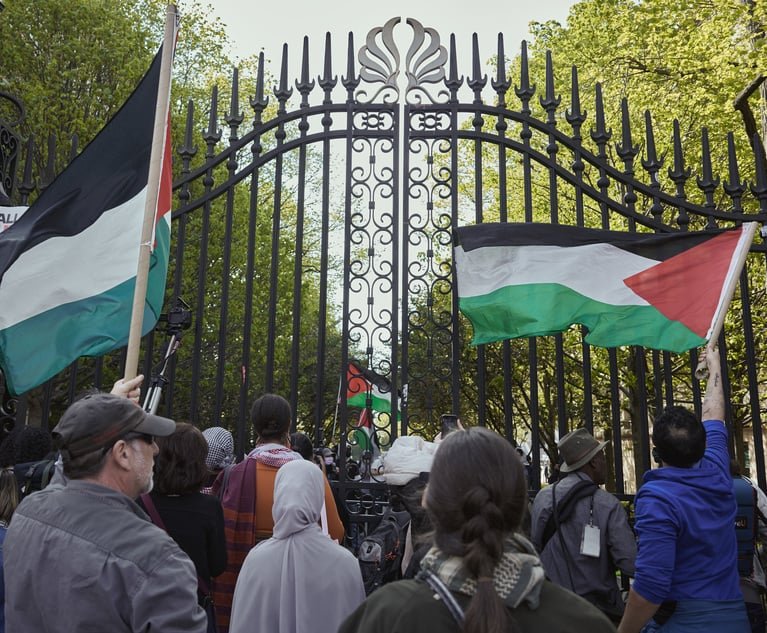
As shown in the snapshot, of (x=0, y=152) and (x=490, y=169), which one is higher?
(x=490, y=169)

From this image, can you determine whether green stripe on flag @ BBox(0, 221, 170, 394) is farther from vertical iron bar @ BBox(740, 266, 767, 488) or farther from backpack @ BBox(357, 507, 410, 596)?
vertical iron bar @ BBox(740, 266, 767, 488)

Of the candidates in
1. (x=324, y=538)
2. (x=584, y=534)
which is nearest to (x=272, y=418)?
(x=324, y=538)

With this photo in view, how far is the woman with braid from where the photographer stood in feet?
5.64

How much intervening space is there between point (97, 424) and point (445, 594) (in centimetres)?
132

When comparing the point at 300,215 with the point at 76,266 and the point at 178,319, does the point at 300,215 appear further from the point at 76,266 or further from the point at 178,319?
the point at 76,266

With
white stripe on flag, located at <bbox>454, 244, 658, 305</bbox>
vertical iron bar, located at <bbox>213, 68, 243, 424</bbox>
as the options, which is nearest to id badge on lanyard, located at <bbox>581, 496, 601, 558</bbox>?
white stripe on flag, located at <bbox>454, 244, 658, 305</bbox>

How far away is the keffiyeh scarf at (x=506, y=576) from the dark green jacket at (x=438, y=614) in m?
0.03

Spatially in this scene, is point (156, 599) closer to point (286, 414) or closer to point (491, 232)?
point (286, 414)

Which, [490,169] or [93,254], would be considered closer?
[93,254]

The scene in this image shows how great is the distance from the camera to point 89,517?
2.31 metres

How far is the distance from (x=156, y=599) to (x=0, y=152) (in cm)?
560

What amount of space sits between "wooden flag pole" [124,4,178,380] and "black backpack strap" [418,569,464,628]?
89.2 inches

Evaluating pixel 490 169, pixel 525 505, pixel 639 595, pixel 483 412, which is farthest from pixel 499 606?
pixel 490 169

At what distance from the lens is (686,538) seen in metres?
3.64
